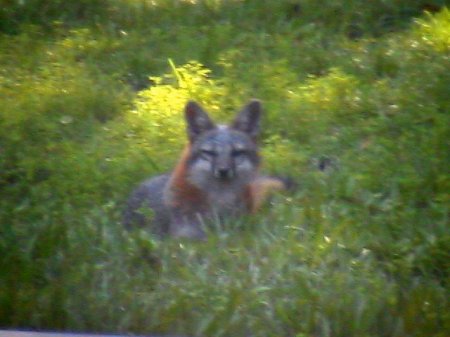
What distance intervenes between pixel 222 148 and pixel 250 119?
34 centimetres

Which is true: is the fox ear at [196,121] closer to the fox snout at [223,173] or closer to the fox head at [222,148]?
the fox head at [222,148]

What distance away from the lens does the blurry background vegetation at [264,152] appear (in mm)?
5984

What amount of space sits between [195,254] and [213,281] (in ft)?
1.25

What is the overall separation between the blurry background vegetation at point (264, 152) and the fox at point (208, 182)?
19cm

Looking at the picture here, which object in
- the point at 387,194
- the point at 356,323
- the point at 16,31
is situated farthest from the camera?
the point at 16,31

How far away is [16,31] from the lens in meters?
9.62

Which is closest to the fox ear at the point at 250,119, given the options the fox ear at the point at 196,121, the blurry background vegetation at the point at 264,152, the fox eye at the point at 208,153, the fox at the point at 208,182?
the fox at the point at 208,182

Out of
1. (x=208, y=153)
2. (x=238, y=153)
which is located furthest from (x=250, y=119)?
(x=208, y=153)

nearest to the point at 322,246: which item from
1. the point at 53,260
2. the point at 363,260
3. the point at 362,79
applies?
the point at 363,260

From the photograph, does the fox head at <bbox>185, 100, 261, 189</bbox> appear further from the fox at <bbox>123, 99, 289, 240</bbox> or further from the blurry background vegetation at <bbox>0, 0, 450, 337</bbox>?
the blurry background vegetation at <bbox>0, 0, 450, 337</bbox>

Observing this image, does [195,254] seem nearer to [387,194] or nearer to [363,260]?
[363,260]

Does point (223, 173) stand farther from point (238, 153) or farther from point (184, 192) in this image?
point (184, 192)

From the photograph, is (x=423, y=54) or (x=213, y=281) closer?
(x=213, y=281)

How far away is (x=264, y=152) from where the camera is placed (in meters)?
7.70
